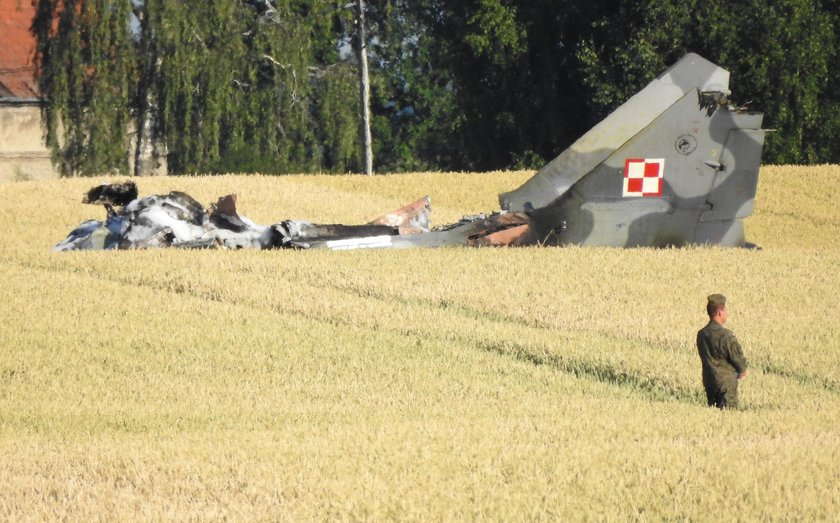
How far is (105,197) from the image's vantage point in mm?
24344

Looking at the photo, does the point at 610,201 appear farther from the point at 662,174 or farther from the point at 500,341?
the point at 500,341

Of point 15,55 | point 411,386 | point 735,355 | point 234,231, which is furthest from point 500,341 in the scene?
point 15,55

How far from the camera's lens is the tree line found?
170 feet

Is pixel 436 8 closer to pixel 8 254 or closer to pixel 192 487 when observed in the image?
pixel 8 254

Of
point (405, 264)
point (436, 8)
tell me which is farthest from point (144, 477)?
point (436, 8)

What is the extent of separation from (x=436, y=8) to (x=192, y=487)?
50.8 metres

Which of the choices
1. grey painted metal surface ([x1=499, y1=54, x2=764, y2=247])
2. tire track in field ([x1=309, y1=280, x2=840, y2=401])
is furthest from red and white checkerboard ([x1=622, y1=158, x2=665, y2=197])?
tire track in field ([x1=309, y1=280, x2=840, y2=401])

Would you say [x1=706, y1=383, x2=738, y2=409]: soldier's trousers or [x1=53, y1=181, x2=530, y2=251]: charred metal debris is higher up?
[x1=53, y1=181, x2=530, y2=251]: charred metal debris

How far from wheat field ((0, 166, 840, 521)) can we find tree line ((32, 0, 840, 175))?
27.4 meters

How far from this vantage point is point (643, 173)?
2297 cm

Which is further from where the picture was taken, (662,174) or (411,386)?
(662,174)

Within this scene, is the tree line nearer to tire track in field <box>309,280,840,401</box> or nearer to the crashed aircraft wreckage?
the crashed aircraft wreckage

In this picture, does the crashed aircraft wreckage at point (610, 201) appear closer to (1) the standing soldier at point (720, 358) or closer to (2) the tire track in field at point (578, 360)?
(2) the tire track in field at point (578, 360)

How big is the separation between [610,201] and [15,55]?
176 feet
